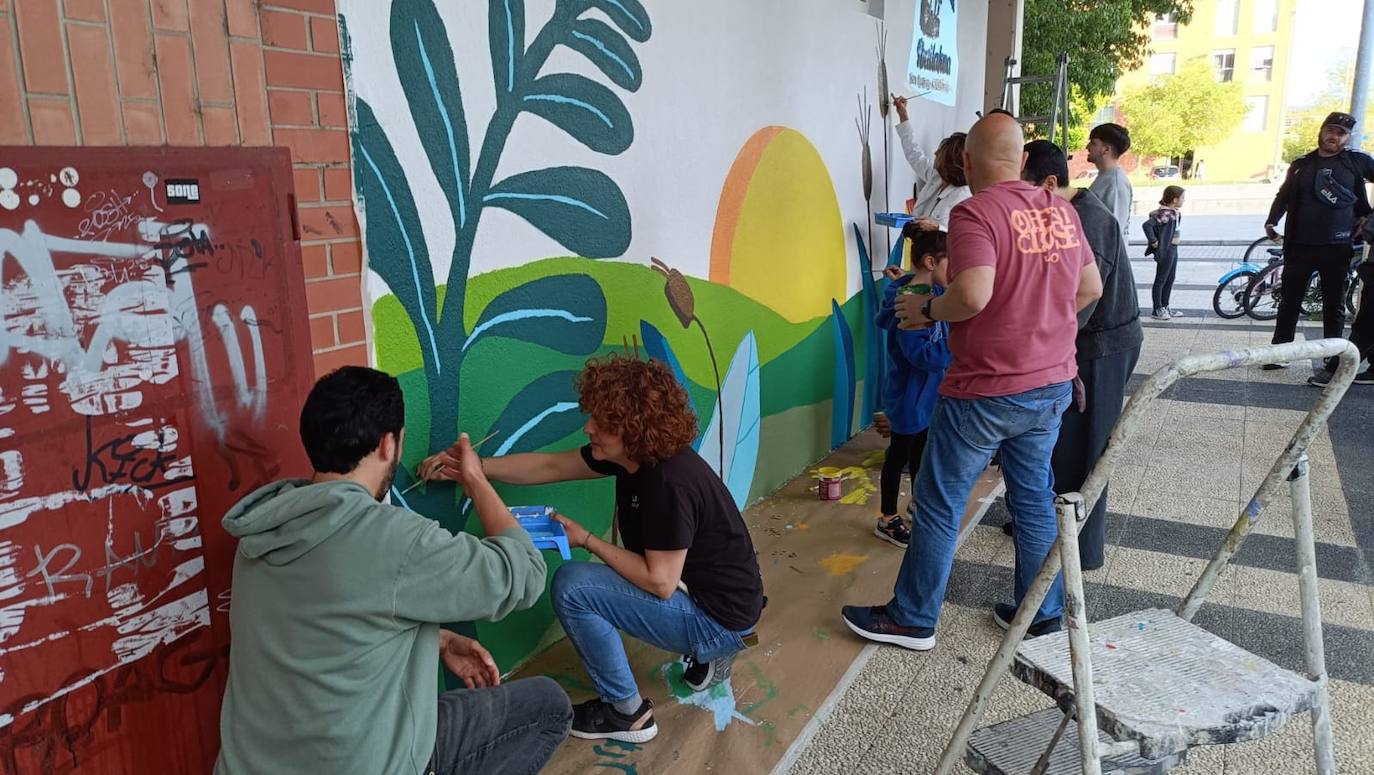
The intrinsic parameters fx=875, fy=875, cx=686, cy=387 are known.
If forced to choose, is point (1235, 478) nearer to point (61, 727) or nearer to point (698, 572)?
point (698, 572)

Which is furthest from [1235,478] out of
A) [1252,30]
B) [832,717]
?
[1252,30]

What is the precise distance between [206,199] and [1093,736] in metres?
2.07

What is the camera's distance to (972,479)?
9.72 ft

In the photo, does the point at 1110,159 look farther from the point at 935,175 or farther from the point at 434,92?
the point at 434,92

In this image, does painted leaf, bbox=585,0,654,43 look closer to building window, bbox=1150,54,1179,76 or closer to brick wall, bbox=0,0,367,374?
brick wall, bbox=0,0,367,374

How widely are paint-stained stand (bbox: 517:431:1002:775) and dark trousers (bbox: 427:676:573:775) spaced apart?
472 mm

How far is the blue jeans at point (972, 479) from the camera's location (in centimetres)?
287

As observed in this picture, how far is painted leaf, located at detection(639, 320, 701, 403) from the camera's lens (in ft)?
11.4

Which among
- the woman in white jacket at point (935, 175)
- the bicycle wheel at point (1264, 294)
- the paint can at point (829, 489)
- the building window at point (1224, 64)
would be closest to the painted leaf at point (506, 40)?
the woman in white jacket at point (935, 175)

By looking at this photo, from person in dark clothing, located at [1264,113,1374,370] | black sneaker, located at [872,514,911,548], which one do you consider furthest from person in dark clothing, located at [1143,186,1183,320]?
black sneaker, located at [872,514,911,548]

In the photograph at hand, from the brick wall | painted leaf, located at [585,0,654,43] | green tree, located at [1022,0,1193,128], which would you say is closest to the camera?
the brick wall

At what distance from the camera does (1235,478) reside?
4.84 m

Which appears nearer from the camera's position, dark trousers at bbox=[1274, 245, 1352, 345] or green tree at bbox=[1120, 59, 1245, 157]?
dark trousers at bbox=[1274, 245, 1352, 345]

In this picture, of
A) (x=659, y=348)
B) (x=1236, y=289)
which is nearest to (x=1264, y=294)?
(x=1236, y=289)
